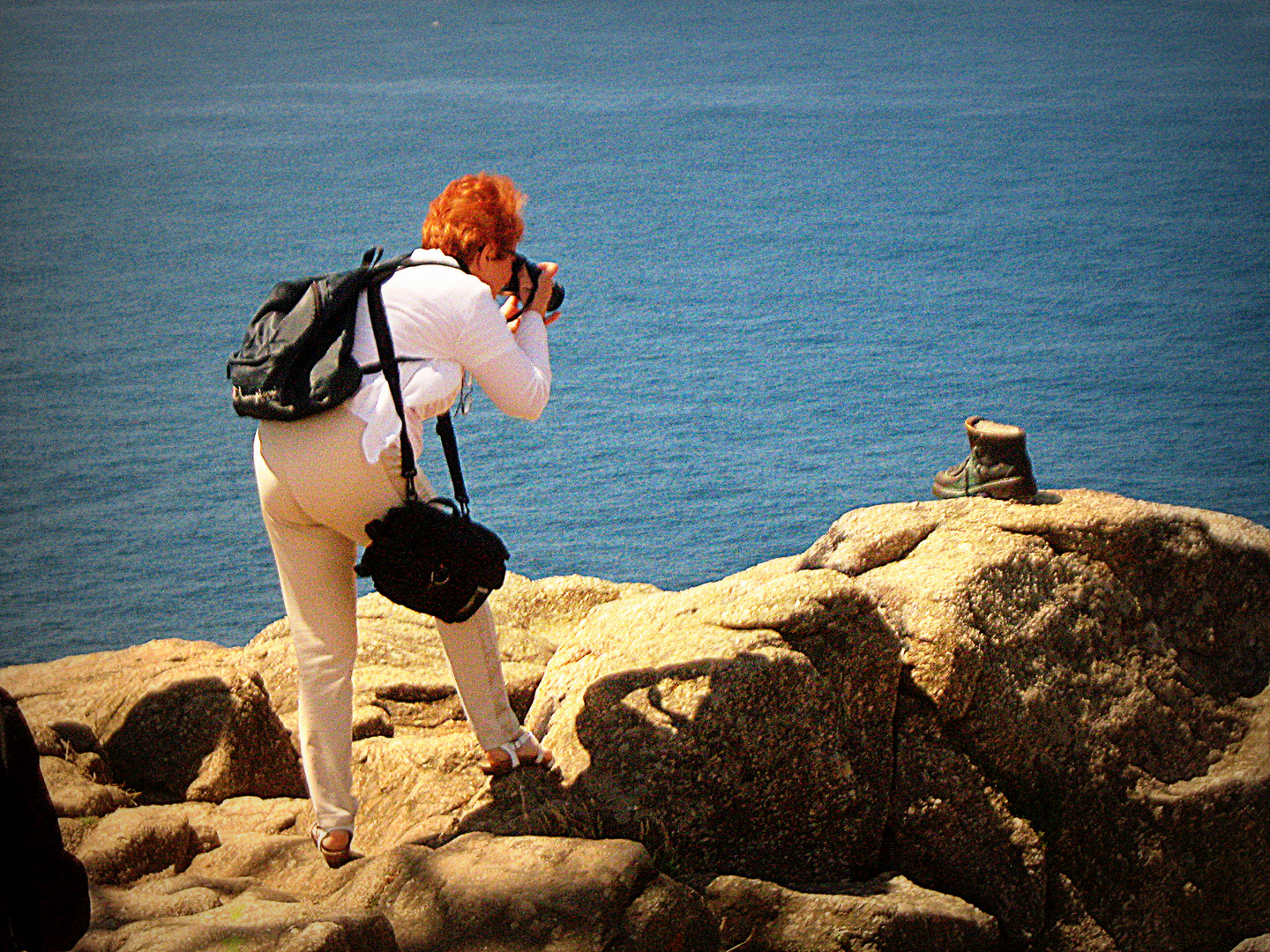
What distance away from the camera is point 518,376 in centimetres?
251

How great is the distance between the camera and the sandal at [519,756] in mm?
2957

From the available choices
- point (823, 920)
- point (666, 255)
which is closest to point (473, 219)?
point (823, 920)

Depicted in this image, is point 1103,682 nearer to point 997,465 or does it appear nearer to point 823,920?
point 997,465

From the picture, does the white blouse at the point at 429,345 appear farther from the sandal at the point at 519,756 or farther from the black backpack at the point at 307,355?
the sandal at the point at 519,756

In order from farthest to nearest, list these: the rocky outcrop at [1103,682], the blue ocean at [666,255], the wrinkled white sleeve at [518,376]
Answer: the blue ocean at [666,255] < the rocky outcrop at [1103,682] < the wrinkled white sleeve at [518,376]

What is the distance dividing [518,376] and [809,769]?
1.13 metres

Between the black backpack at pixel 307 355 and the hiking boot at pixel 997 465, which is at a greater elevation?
the black backpack at pixel 307 355

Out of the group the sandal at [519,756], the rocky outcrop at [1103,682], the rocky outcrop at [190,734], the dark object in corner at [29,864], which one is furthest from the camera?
the rocky outcrop at [190,734]

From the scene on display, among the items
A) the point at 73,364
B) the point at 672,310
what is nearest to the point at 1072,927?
the point at 672,310

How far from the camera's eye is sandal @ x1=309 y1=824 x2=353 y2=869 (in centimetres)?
274

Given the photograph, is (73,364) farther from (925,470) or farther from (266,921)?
(266,921)

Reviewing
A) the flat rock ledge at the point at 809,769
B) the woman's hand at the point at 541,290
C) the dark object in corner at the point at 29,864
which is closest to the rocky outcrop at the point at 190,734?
the flat rock ledge at the point at 809,769

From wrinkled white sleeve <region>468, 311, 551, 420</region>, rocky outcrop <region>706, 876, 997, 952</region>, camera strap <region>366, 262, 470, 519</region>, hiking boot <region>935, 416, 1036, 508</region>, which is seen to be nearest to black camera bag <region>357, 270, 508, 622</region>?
camera strap <region>366, 262, 470, 519</region>

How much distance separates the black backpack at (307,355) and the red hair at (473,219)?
0.32 ft
